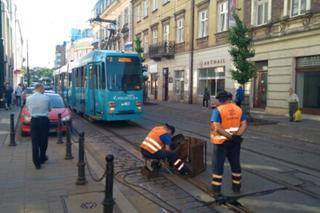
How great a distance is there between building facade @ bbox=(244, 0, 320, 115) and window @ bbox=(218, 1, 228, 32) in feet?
8.35

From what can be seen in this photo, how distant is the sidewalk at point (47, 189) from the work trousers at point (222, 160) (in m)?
1.50

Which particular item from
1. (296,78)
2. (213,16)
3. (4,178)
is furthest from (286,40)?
(4,178)

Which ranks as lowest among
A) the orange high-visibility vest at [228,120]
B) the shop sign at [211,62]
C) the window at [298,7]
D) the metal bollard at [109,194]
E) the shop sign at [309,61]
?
the metal bollard at [109,194]

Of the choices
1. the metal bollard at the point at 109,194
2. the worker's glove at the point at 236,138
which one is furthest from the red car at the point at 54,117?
the metal bollard at the point at 109,194

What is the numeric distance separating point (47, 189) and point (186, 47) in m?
26.3

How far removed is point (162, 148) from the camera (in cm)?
705

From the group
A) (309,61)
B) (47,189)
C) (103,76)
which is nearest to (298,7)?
(309,61)

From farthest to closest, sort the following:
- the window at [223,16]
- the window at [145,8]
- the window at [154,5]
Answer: the window at [145,8] < the window at [154,5] < the window at [223,16]

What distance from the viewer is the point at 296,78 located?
19.2 m

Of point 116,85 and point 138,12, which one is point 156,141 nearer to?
point 116,85

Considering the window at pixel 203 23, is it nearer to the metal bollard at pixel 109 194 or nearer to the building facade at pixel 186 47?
the building facade at pixel 186 47

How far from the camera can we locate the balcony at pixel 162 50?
111 feet

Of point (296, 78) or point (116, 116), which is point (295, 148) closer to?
point (116, 116)

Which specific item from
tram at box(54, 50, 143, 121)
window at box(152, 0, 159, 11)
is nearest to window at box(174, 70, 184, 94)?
window at box(152, 0, 159, 11)
